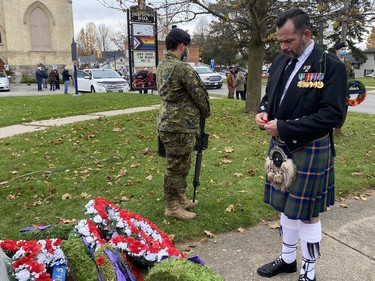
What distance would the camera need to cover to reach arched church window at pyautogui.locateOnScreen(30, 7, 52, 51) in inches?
1683

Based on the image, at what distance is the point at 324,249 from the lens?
11.2 feet

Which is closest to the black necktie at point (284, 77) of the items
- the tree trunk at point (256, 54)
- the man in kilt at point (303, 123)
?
the man in kilt at point (303, 123)

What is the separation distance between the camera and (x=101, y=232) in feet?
9.01

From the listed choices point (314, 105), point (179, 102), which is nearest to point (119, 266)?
point (314, 105)

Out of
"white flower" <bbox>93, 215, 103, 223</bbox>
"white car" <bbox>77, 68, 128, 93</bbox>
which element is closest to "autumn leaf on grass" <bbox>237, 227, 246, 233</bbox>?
"white flower" <bbox>93, 215, 103, 223</bbox>

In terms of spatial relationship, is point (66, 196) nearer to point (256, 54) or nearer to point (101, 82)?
point (256, 54)

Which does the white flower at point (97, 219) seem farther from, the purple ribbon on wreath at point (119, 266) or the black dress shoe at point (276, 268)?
the black dress shoe at point (276, 268)

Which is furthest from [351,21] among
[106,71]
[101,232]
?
[106,71]

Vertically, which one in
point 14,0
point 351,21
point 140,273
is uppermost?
point 14,0

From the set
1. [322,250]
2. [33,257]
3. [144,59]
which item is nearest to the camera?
[33,257]

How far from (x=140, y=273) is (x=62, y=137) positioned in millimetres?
5660

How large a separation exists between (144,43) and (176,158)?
12.5 metres

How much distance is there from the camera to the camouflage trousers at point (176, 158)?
12.0 ft

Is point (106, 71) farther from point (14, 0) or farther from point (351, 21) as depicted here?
point (14, 0)
